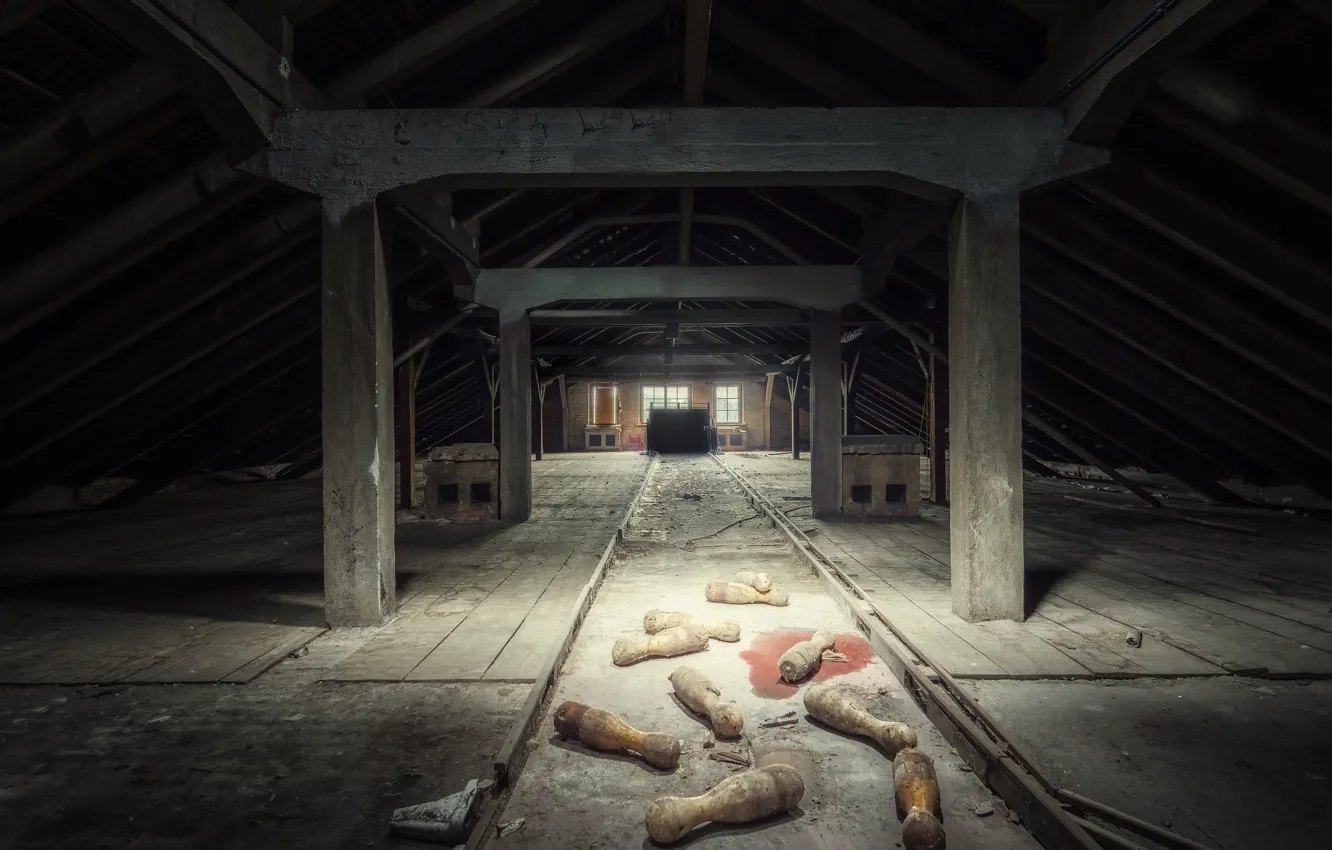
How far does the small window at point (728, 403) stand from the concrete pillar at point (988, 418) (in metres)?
21.0

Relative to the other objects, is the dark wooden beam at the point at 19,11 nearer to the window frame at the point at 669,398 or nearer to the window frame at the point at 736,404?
the window frame at the point at 669,398

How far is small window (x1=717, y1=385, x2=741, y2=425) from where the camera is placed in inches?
968

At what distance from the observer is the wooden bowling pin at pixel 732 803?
1.69m

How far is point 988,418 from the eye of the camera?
3.53 meters

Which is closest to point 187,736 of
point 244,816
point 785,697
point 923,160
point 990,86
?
point 244,816

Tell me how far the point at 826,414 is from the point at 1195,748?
5589mm

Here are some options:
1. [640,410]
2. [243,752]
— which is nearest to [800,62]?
[243,752]

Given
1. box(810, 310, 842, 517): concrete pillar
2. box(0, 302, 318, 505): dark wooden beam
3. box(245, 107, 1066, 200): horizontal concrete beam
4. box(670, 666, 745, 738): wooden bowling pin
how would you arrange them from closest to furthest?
box(670, 666, 745, 738): wooden bowling pin → box(245, 107, 1066, 200): horizontal concrete beam → box(0, 302, 318, 505): dark wooden beam → box(810, 310, 842, 517): concrete pillar

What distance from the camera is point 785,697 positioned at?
2645 mm

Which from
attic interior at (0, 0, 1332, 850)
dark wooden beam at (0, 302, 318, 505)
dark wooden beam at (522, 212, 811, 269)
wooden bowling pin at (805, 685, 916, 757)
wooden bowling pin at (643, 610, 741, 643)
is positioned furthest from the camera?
dark wooden beam at (522, 212, 811, 269)

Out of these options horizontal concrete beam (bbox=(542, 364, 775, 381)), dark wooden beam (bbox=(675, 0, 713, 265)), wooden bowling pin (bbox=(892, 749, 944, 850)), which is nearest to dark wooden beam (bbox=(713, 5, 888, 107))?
dark wooden beam (bbox=(675, 0, 713, 265))

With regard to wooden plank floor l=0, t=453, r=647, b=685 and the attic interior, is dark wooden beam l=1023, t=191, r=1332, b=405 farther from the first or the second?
wooden plank floor l=0, t=453, r=647, b=685

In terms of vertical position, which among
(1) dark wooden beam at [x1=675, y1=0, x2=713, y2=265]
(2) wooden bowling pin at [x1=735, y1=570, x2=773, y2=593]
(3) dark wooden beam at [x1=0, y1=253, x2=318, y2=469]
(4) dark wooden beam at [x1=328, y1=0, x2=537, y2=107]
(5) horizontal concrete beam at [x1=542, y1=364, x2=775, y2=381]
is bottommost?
(2) wooden bowling pin at [x1=735, y1=570, x2=773, y2=593]

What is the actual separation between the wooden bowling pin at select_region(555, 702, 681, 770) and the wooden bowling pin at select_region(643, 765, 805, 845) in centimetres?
27
